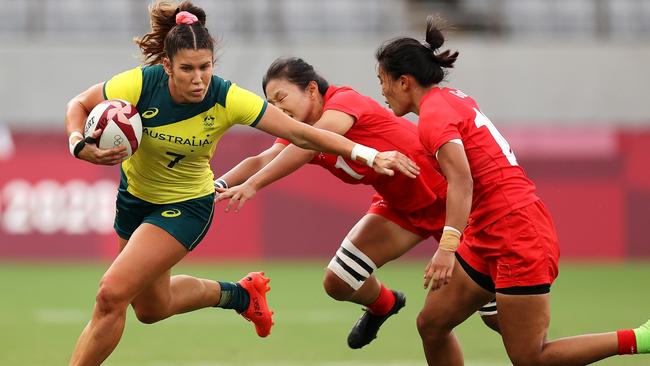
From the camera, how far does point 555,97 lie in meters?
18.7

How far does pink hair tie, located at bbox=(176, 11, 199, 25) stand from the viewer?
6.16 metres

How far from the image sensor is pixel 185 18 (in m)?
6.18

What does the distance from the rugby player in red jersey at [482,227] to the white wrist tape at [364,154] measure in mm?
298

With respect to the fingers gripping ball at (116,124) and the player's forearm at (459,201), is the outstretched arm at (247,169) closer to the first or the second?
the fingers gripping ball at (116,124)

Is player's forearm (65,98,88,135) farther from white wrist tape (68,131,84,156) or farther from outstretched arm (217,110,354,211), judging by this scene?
outstretched arm (217,110,354,211)

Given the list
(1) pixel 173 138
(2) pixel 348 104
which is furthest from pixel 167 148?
(2) pixel 348 104

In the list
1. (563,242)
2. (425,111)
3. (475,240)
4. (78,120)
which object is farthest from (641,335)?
(563,242)

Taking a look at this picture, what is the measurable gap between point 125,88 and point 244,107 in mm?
651

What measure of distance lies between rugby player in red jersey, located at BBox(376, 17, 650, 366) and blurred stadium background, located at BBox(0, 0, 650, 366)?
5.82 feet

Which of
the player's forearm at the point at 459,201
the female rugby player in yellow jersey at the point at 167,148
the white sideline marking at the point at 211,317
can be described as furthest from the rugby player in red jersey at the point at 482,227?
the white sideline marking at the point at 211,317

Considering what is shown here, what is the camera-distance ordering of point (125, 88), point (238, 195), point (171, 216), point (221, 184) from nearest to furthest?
point (125, 88)
point (171, 216)
point (238, 195)
point (221, 184)

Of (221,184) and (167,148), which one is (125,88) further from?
(221,184)

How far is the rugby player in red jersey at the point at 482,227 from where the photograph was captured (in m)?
5.71

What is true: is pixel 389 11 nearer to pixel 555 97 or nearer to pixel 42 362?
pixel 555 97
